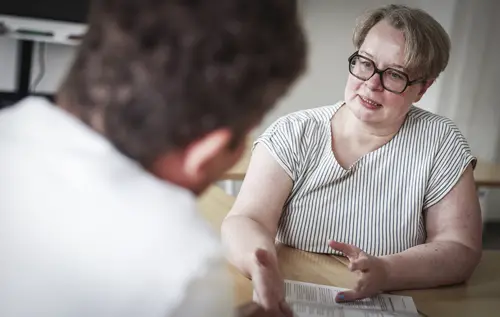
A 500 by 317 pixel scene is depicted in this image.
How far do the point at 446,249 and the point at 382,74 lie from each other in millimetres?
287

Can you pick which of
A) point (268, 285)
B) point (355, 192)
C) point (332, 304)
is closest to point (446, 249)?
point (355, 192)

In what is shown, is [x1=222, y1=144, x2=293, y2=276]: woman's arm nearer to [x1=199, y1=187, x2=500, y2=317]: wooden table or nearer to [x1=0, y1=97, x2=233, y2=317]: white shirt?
[x1=199, y1=187, x2=500, y2=317]: wooden table

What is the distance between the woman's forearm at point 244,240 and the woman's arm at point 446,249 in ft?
0.56

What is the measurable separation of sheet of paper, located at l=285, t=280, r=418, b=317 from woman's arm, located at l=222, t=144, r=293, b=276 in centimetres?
7

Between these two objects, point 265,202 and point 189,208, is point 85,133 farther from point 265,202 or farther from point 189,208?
point 265,202

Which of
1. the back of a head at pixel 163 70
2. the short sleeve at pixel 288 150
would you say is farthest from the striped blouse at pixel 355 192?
the back of a head at pixel 163 70

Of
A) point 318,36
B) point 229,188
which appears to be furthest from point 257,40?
point 229,188

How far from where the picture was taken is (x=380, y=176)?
3.04ft

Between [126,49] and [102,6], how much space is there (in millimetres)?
43

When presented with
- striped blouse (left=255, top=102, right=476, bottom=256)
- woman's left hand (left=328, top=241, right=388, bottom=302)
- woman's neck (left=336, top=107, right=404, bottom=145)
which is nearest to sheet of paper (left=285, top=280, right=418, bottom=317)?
woman's left hand (left=328, top=241, right=388, bottom=302)

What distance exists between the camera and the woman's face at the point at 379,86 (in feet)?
2.65

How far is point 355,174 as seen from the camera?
0.91 metres

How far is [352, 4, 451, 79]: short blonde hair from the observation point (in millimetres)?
816

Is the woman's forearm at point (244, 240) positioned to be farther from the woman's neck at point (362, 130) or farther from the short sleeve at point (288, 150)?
the woman's neck at point (362, 130)
